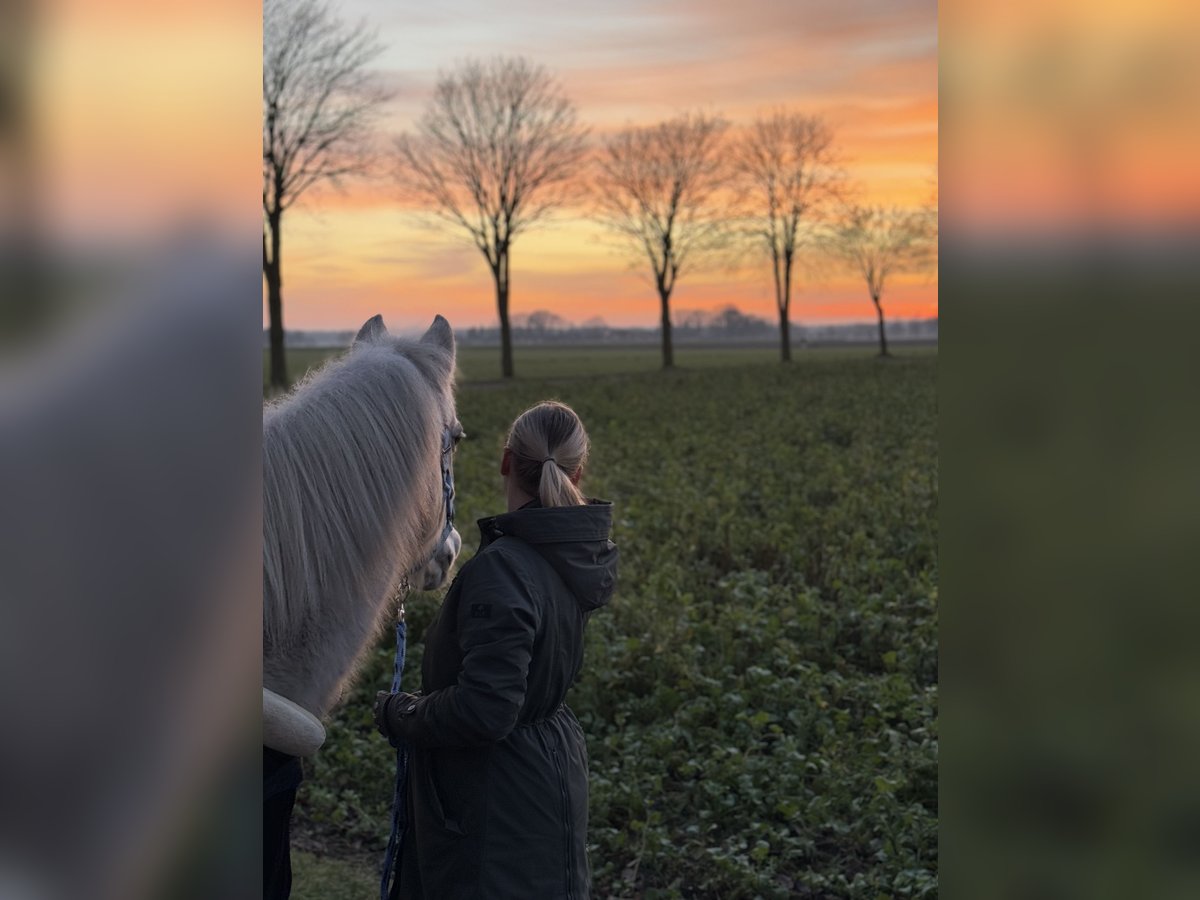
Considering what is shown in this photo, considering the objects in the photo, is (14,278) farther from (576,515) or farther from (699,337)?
(699,337)

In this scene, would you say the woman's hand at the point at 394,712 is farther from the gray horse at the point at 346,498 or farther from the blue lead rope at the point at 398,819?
the gray horse at the point at 346,498

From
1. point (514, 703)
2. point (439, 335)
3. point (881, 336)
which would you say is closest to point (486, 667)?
point (514, 703)

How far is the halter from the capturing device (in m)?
2.44

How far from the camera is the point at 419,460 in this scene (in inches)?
91.6

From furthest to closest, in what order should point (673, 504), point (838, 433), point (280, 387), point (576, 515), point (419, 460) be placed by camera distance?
point (280, 387), point (838, 433), point (673, 504), point (576, 515), point (419, 460)

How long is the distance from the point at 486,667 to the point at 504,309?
3614 cm

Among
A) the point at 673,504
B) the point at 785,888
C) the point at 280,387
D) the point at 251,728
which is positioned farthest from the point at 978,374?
the point at 280,387

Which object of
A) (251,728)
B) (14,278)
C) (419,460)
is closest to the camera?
(14,278)

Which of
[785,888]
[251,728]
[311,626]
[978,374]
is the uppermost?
[978,374]

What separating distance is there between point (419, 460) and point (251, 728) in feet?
5.04

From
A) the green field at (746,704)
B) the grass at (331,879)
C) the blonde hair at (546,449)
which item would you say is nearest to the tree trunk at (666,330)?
the green field at (746,704)

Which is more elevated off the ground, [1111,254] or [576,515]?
[1111,254]

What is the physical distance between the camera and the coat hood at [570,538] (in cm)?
261

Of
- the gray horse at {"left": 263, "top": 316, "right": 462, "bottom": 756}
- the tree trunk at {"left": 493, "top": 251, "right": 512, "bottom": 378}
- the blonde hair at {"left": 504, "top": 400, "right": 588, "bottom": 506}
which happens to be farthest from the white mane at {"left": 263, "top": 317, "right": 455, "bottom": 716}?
the tree trunk at {"left": 493, "top": 251, "right": 512, "bottom": 378}
